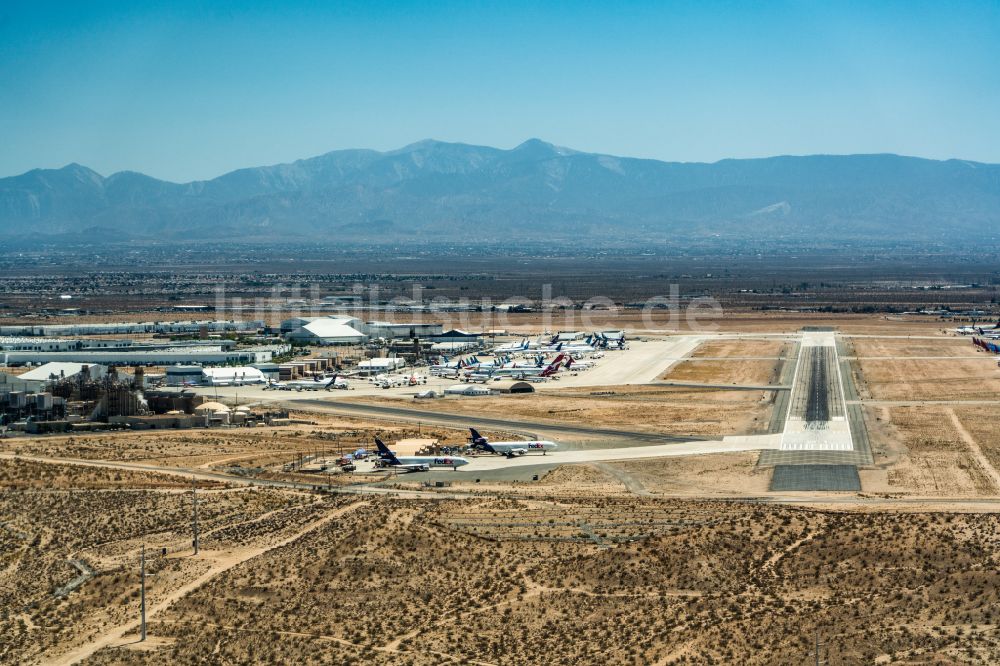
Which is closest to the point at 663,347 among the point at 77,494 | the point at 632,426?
the point at 632,426

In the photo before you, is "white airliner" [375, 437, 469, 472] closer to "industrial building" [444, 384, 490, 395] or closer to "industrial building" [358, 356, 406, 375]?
"industrial building" [444, 384, 490, 395]

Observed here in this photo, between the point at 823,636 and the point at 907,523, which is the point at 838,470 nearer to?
the point at 907,523

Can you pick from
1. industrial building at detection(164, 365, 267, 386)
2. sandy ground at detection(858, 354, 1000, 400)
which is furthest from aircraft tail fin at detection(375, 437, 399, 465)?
sandy ground at detection(858, 354, 1000, 400)

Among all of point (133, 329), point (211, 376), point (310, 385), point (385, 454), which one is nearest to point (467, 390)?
point (310, 385)

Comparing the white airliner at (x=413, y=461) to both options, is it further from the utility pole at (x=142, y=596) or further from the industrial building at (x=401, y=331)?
the industrial building at (x=401, y=331)

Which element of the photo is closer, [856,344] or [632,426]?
[632,426]

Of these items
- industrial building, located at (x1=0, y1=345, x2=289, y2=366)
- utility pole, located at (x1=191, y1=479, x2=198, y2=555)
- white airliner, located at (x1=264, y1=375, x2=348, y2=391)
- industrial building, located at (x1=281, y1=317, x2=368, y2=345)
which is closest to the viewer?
utility pole, located at (x1=191, y1=479, x2=198, y2=555)
